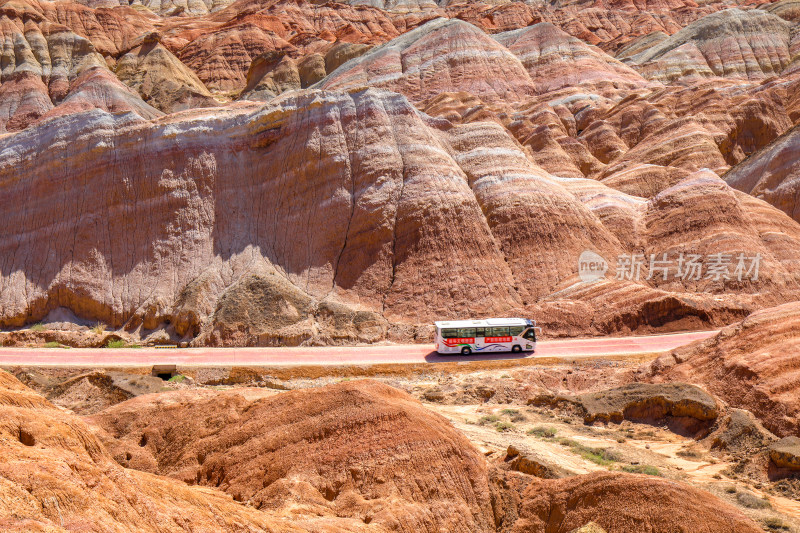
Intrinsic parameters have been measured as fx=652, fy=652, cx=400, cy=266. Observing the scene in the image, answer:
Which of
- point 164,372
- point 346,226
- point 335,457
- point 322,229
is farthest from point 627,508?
point 322,229

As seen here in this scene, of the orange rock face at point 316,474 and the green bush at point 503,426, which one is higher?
the orange rock face at point 316,474

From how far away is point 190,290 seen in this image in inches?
1529

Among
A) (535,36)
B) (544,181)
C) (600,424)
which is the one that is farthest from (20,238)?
(535,36)

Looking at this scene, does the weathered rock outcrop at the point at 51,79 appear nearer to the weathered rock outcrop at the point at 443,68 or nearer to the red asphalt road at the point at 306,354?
the weathered rock outcrop at the point at 443,68

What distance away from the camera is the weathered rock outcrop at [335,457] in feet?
41.8

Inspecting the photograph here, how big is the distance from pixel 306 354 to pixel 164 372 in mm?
7116

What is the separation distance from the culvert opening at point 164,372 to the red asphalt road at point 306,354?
1.92m

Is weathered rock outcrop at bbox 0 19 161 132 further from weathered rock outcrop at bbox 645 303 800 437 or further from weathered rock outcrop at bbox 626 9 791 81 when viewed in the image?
weathered rock outcrop at bbox 626 9 791 81

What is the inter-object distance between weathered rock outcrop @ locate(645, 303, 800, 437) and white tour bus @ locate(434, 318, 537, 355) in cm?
742

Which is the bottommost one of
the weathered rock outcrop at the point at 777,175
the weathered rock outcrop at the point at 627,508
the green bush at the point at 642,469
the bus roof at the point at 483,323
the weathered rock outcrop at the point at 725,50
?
the green bush at the point at 642,469

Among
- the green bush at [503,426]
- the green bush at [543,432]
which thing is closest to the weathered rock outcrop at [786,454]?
the green bush at [543,432]

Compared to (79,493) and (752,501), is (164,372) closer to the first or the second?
(79,493)

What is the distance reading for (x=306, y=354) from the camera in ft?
107

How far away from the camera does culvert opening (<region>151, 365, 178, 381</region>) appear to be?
28.0 m
